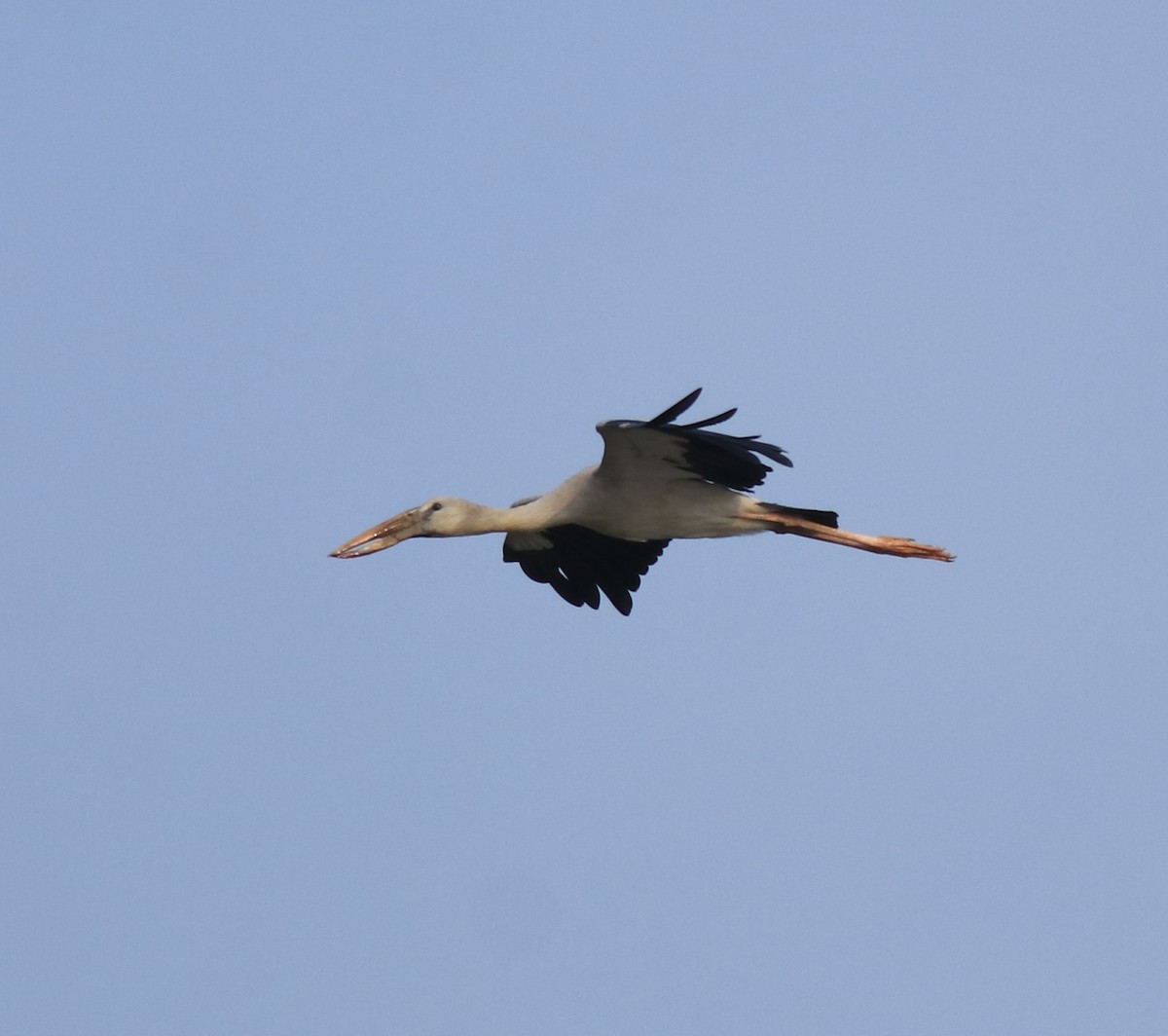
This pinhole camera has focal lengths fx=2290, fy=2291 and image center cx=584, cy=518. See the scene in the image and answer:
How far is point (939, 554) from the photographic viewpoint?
18.4m

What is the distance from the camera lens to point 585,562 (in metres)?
19.1

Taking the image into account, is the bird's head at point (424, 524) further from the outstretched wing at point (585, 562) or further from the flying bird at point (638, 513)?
the outstretched wing at point (585, 562)

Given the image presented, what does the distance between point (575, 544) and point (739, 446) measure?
3092 millimetres

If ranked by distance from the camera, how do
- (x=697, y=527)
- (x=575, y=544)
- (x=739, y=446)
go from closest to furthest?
(x=739, y=446) < (x=697, y=527) < (x=575, y=544)

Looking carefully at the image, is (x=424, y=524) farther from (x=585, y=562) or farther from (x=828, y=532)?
(x=828, y=532)

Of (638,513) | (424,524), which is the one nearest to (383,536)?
(424,524)

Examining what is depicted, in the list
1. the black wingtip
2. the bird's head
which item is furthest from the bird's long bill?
the black wingtip

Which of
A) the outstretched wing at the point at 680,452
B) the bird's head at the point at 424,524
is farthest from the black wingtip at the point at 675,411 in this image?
the bird's head at the point at 424,524

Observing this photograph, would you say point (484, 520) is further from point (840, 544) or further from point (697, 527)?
point (840, 544)

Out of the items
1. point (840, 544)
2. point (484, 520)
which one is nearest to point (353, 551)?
point (484, 520)

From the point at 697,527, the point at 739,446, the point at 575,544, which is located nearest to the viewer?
the point at 739,446

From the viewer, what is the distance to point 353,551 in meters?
17.7

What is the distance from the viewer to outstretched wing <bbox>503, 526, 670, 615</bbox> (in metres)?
19.0

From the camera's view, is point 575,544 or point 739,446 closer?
point 739,446
